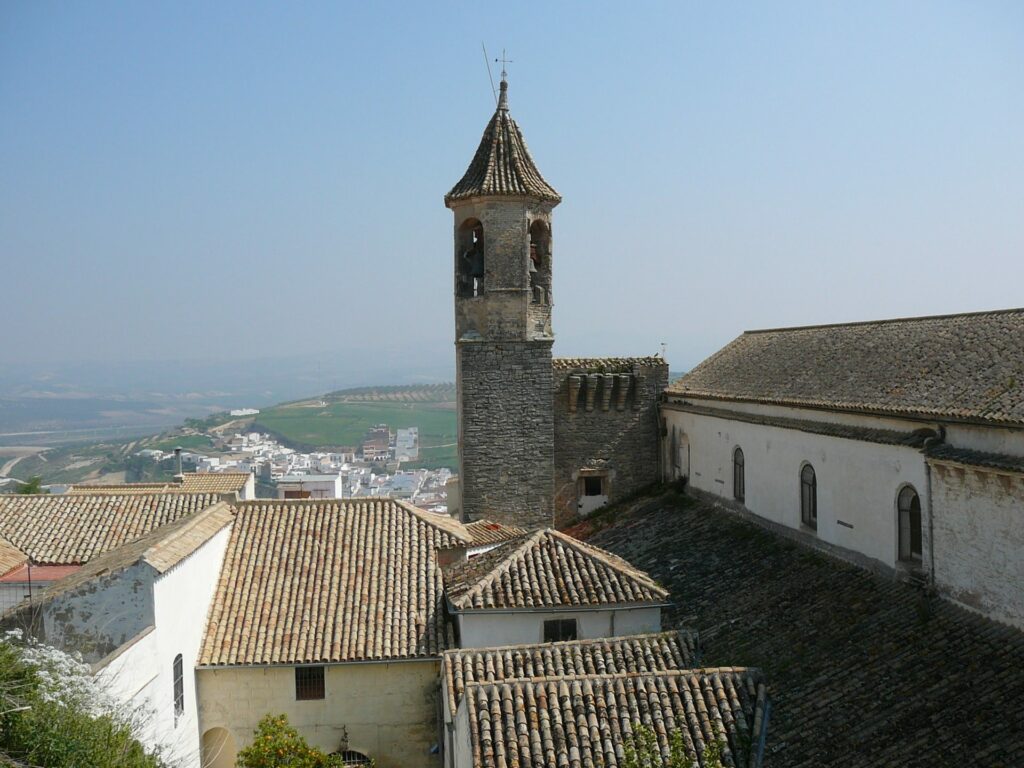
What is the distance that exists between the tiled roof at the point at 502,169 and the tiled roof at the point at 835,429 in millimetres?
7010

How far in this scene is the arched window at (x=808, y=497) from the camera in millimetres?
17625

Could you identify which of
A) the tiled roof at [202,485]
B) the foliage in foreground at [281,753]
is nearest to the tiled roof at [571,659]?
the foliage in foreground at [281,753]

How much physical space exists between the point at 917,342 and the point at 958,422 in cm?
404

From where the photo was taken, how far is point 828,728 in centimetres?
1187

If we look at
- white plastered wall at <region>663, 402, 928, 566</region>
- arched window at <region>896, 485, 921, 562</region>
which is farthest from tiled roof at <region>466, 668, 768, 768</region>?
white plastered wall at <region>663, 402, 928, 566</region>

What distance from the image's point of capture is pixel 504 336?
82.0 ft

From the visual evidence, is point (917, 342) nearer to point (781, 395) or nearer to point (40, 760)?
point (781, 395)

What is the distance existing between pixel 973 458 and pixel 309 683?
1086 centimetres

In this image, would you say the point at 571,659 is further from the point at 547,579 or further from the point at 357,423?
the point at 357,423

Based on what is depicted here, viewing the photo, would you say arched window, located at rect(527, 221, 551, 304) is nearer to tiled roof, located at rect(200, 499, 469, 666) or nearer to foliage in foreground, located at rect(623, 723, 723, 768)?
tiled roof, located at rect(200, 499, 469, 666)

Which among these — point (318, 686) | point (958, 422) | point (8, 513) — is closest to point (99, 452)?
point (8, 513)

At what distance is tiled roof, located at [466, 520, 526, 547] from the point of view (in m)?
22.0

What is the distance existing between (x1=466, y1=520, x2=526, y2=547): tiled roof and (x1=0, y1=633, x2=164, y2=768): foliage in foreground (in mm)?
10461

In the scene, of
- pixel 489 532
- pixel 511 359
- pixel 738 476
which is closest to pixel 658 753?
pixel 738 476
